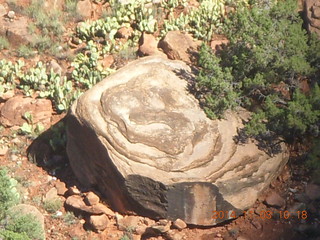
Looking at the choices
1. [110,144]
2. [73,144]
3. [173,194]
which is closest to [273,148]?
[173,194]

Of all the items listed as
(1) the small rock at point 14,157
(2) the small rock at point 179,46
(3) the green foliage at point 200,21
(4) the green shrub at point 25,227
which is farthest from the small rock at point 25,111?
(4) the green shrub at point 25,227

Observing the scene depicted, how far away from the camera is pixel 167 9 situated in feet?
34.5

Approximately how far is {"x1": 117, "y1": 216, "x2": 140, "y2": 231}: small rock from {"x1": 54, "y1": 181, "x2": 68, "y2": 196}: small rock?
1.09 metres

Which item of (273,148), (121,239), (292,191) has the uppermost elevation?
(273,148)

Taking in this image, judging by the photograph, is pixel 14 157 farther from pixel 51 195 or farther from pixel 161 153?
pixel 161 153

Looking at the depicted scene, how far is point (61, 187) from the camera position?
8250 mm

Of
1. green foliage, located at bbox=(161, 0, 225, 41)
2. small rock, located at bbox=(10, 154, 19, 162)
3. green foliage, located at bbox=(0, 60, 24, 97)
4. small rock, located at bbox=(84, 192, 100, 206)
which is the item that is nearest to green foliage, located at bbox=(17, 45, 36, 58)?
green foliage, located at bbox=(0, 60, 24, 97)

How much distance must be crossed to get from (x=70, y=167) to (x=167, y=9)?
3.64 metres

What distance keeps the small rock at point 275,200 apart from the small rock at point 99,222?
2091mm

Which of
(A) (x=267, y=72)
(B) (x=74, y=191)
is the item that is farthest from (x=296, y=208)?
(B) (x=74, y=191)

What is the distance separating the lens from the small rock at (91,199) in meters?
7.68

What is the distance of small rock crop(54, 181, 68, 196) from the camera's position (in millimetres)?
8180

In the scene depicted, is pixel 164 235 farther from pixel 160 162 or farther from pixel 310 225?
pixel 310 225

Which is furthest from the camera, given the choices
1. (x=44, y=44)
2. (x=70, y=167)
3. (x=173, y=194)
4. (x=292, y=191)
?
(x=44, y=44)
